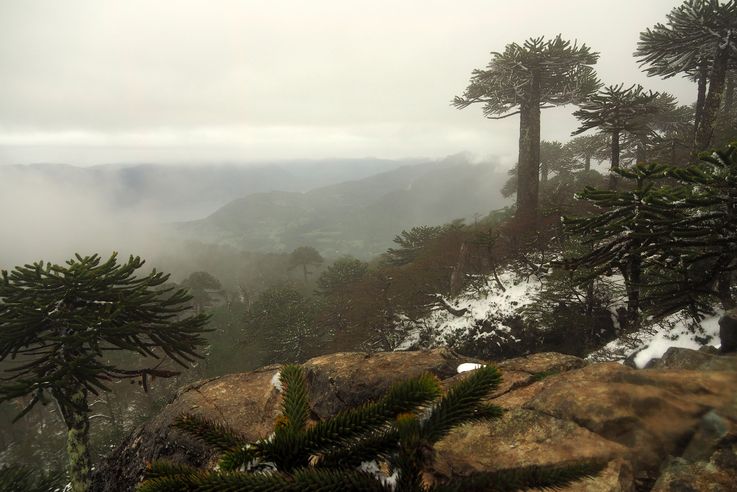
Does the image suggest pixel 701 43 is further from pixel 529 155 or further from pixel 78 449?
pixel 78 449

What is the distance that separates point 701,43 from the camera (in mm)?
15422

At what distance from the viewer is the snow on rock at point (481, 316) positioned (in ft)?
59.9

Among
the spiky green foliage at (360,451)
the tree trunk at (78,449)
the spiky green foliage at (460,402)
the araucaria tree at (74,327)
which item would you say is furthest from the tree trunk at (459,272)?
the spiky green foliage at (460,402)

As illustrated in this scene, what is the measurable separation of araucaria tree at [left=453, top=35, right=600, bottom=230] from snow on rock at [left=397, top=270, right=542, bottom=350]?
14.3 feet

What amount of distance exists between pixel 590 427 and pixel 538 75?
2268cm

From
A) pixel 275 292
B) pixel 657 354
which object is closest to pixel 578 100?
pixel 657 354

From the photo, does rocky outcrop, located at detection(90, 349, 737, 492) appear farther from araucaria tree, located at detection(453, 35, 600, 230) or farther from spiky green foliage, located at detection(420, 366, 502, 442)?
araucaria tree, located at detection(453, 35, 600, 230)

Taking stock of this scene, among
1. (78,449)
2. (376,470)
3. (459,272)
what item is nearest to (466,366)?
(376,470)

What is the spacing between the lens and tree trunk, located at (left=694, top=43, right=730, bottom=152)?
15273 mm

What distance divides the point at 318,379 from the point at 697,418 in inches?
237

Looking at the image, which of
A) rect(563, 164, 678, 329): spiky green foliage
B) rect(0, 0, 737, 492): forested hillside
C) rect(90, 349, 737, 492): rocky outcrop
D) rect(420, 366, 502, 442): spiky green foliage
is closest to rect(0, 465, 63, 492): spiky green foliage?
rect(0, 0, 737, 492): forested hillside

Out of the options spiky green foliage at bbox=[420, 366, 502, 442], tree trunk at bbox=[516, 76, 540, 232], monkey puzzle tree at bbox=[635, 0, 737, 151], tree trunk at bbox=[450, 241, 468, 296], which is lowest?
tree trunk at bbox=[450, 241, 468, 296]

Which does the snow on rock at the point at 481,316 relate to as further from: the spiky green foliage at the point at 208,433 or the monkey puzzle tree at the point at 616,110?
the spiky green foliage at the point at 208,433

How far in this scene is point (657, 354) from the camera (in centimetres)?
905
